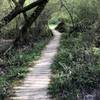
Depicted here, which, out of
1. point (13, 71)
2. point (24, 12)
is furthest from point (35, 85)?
point (24, 12)

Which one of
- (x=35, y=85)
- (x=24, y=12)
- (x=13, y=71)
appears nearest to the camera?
(x=35, y=85)

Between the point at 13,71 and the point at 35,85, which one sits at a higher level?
the point at 13,71

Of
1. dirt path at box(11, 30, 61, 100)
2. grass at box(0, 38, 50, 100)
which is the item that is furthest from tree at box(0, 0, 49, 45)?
dirt path at box(11, 30, 61, 100)

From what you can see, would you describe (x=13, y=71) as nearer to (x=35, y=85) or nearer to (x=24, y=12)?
(x=35, y=85)

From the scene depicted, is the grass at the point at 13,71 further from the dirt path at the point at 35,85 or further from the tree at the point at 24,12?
the tree at the point at 24,12

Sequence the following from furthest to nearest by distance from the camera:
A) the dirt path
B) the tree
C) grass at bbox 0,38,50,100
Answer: the tree
grass at bbox 0,38,50,100
the dirt path

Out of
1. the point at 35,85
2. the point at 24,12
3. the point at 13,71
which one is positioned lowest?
the point at 35,85

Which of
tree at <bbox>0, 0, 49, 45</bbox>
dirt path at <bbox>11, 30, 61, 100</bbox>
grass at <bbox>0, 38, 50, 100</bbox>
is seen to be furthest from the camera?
tree at <bbox>0, 0, 49, 45</bbox>

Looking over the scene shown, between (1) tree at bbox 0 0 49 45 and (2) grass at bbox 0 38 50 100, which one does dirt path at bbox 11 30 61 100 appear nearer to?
(2) grass at bbox 0 38 50 100

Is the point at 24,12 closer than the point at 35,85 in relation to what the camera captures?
No

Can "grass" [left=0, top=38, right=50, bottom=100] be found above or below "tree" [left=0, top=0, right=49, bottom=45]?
below

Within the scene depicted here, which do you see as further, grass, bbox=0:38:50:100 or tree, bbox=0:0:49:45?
tree, bbox=0:0:49:45

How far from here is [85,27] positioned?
32.6 m

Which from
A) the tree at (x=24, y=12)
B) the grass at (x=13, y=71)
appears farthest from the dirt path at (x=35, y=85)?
the tree at (x=24, y=12)
